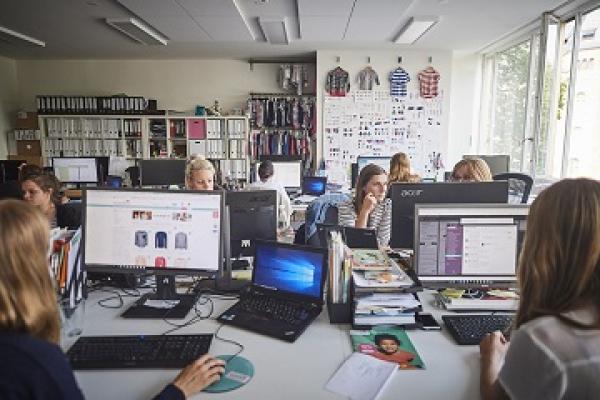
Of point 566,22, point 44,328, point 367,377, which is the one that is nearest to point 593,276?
point 367,377

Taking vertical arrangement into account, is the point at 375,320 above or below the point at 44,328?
below

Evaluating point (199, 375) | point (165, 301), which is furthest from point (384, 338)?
point (165, 301)

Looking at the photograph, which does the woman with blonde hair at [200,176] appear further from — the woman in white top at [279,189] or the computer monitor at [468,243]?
the computer monitor at [468,243]

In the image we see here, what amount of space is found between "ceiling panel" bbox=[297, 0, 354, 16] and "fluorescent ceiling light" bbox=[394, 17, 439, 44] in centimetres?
82

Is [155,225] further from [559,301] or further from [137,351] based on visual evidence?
[559,301]

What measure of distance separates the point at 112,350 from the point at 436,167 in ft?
19.3

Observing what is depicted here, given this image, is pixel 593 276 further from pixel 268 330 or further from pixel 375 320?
pixel 268 330

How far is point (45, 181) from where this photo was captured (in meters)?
2.82

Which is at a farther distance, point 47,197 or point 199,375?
point 47,197

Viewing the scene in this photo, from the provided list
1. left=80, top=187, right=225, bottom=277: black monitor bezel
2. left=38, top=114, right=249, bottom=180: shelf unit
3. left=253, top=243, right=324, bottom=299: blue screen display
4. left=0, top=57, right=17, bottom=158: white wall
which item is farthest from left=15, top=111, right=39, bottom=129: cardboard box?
left=253, top=243, right=324, bottom=299: blue screen display

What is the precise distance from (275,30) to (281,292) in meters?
4.03

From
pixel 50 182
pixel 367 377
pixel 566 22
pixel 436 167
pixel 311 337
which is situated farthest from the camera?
pixel 436 167

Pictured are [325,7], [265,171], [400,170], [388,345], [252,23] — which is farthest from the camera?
[252,23]

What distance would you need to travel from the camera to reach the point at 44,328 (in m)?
0.96
